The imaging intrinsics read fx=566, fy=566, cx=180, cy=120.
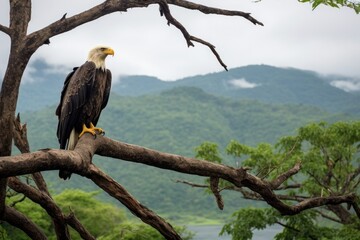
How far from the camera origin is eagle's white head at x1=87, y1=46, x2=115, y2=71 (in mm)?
6672

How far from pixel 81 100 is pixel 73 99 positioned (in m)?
0.09

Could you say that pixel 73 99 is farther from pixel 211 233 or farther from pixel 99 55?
pixel 211 233

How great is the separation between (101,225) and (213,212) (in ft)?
283

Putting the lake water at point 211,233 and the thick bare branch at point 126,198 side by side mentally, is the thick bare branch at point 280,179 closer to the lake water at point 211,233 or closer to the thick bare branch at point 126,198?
the thick bare branch at point 126,198

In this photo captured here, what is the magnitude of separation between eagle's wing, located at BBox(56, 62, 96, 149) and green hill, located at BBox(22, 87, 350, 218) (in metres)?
105


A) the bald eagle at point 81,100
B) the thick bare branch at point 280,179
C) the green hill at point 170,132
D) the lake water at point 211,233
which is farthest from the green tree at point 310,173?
the green hill at point 170,132

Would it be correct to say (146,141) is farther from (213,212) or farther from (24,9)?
(24,9)

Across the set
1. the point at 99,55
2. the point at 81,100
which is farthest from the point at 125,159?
the point at 99,55

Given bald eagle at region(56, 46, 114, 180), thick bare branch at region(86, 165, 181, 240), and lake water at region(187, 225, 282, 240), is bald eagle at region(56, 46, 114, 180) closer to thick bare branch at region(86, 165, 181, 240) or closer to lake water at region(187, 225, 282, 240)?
thick bare branch at region(86, 165, 181, 240)

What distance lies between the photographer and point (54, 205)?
609cm

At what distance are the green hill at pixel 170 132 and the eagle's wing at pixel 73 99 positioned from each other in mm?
105335

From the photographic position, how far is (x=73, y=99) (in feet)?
20.5

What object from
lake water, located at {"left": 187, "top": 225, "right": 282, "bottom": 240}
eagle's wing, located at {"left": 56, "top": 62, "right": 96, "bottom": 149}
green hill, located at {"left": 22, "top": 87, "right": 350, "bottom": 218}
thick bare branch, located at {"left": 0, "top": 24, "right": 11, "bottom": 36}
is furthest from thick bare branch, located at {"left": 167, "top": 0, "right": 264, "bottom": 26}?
green hill, located at {"left": 22, "top": 87, "right": 350, "bottom": 218}

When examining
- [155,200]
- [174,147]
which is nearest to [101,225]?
[155,200]
